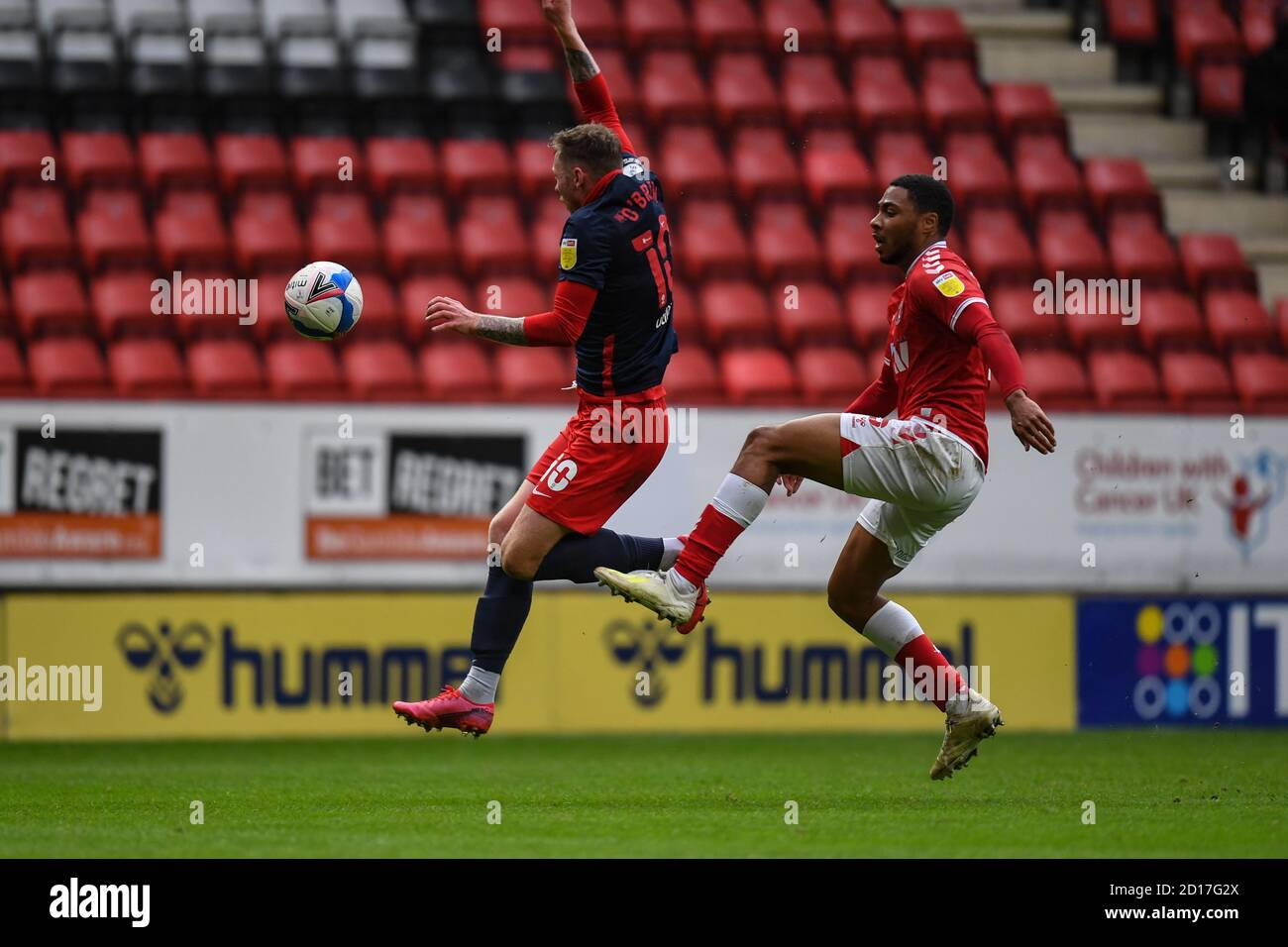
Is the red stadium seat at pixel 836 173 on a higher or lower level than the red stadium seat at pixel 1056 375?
higher

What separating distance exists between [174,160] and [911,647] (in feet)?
28.7

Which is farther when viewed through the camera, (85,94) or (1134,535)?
(85,94)

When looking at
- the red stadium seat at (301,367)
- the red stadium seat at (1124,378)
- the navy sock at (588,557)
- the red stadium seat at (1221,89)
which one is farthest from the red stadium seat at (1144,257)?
the navy sock at (588,557)

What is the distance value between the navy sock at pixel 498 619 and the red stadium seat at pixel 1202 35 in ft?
36.7

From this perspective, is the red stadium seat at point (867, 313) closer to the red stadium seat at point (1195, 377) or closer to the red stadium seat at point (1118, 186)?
the red stadium seat at point (1195, 377)

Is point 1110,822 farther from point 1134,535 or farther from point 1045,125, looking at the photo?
point 1045,125

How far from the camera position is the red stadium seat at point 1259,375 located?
46.9 feet

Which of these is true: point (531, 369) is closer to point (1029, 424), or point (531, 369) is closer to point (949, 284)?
point (949, 284)

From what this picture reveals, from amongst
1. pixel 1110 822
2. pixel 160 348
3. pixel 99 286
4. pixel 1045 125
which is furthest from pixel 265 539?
pixel 1045 125

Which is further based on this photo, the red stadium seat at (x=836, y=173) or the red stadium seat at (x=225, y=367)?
the red stadium seat at (x=836, y=173)

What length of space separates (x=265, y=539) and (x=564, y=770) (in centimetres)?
347

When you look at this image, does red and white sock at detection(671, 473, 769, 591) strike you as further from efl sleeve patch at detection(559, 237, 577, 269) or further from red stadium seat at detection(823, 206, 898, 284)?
red stadium seat at detection(823, 206, 898, 284)

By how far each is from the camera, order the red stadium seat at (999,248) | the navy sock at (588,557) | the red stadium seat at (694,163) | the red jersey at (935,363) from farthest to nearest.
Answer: the red stadium seat at (694,163) < the red stadium seat at (999,248) < the navy sock at (588,557) < the red jersey at (935,363)

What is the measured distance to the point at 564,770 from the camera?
9.22 metres
